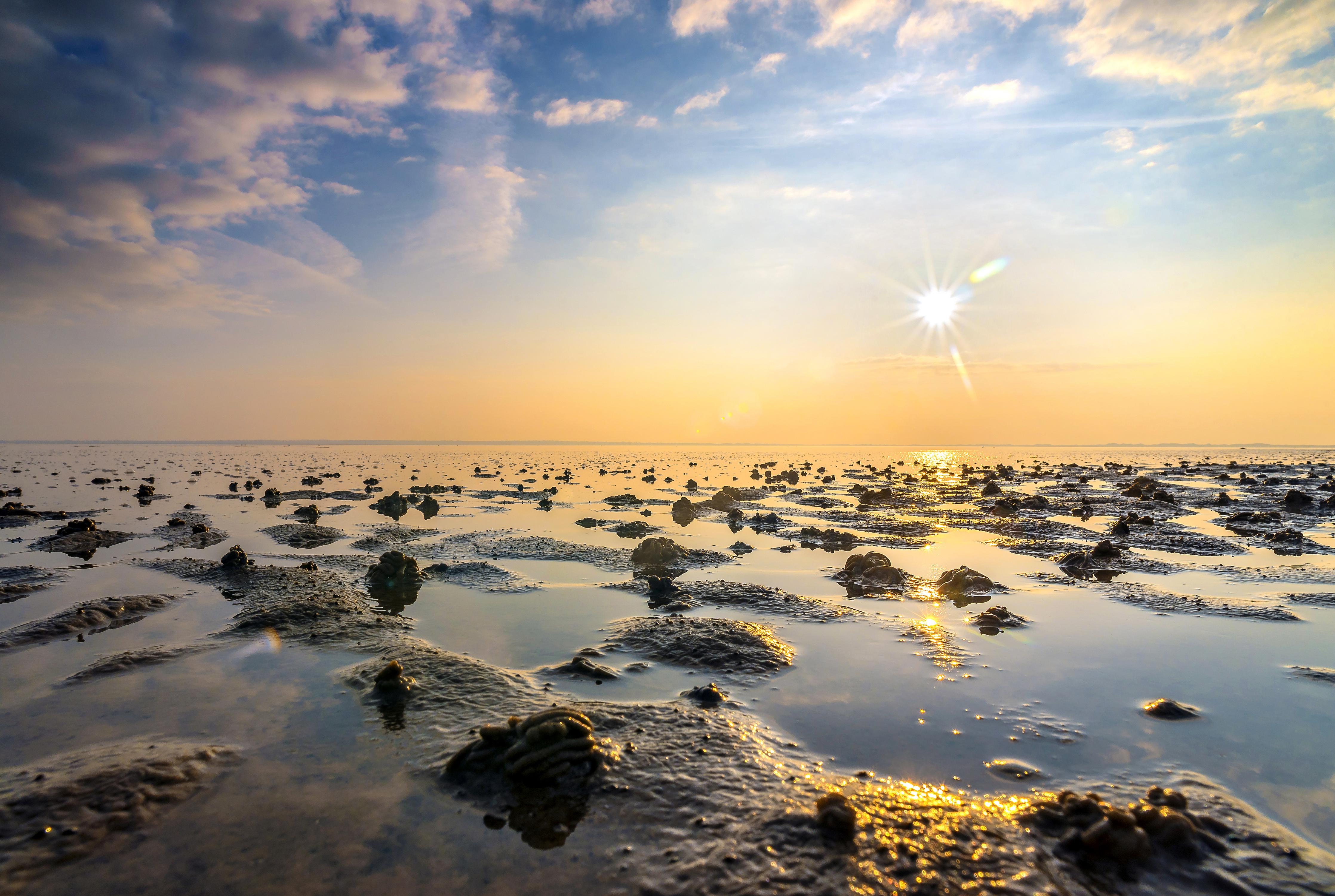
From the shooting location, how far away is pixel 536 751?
21.1 ft

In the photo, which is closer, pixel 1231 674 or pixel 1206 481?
pixel 1231 674

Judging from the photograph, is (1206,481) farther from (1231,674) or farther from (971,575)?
(1231,674)

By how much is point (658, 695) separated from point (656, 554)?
9970 mm

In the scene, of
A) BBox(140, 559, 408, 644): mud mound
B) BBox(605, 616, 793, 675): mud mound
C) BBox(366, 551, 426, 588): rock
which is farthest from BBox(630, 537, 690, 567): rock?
BBox(140, 559, 408, 644): mud mound

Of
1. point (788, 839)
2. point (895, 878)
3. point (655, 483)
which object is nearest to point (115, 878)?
point (788, 839)

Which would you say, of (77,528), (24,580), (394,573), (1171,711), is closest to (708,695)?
(1171,711)

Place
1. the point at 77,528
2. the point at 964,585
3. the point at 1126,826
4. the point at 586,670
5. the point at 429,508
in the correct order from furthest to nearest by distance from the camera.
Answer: the point at 429,508, the point at 77,528, the point at 964,585, the point at 586,670, the point at 1126,826

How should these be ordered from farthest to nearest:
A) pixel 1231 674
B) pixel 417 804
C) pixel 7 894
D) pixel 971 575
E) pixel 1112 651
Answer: pixel 971 575
pixel 1112 651
pixel 1231 674
pixel 417 804
pixel 7 894

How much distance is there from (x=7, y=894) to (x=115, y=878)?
711 millimetres

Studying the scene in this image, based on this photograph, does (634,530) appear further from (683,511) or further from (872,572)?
(872,572)

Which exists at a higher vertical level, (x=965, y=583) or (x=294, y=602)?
(x=965, y=583)

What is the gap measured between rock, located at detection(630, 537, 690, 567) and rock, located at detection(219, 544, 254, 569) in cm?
1199

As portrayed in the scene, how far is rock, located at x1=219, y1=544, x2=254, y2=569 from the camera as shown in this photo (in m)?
16.8

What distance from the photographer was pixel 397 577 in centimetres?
1588
